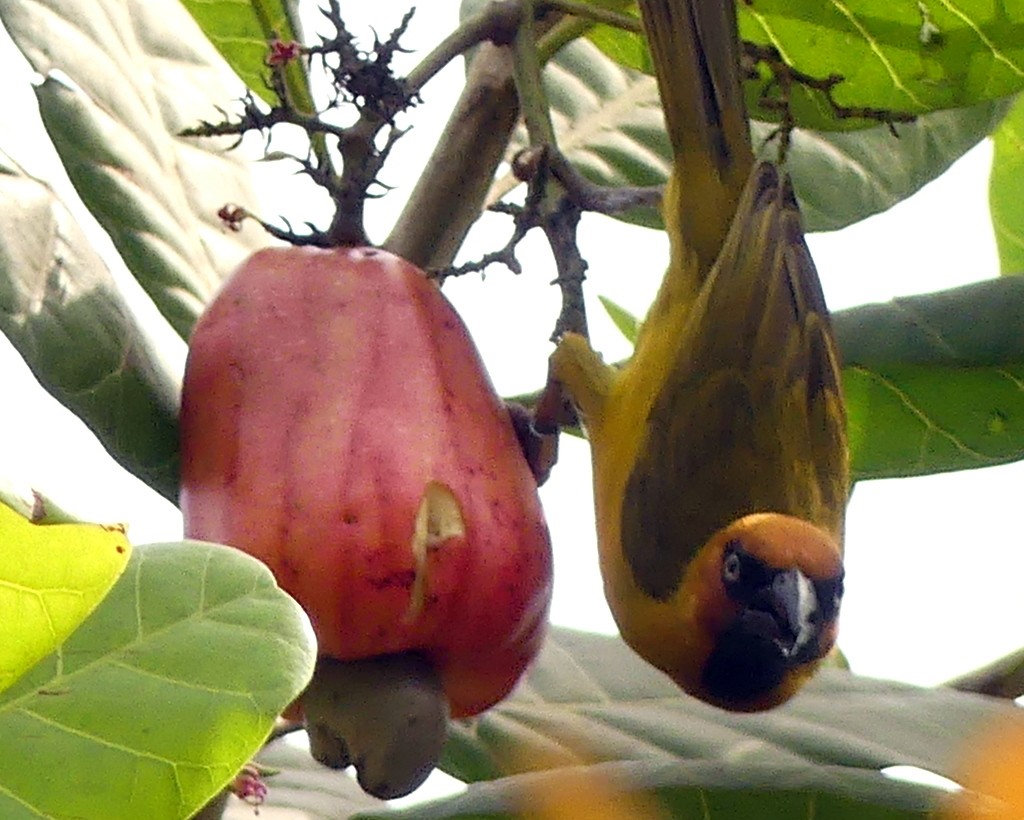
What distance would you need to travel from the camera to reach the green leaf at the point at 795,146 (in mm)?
1569

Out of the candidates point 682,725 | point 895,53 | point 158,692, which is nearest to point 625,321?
point 895,53

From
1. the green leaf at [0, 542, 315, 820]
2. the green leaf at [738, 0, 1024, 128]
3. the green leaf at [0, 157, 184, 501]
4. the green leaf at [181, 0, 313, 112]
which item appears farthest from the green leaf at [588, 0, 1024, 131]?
the green leaf at [0, 542, 315, 820]

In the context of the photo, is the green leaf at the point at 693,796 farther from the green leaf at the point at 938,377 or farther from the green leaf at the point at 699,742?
the green leaf at the point at 938,377

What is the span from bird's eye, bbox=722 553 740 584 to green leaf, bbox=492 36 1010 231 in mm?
362

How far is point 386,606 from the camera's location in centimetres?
105

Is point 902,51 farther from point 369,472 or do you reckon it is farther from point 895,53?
point 369,472

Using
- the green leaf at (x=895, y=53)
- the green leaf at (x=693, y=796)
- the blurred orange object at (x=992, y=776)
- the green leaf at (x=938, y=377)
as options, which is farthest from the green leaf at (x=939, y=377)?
the green leaf at (x=693, y=796)

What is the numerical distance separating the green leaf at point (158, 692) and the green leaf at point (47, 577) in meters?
0.09

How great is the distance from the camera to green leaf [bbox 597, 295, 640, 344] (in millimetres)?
2066

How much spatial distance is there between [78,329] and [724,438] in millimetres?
983

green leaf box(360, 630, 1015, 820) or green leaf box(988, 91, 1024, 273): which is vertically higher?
green leaf box(988, 91, 1024, 273)

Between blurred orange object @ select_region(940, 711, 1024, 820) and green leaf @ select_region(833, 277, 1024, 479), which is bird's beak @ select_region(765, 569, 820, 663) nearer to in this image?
green leaf @ select_region(833, 277, 1024, 479)

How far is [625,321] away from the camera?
2088mm

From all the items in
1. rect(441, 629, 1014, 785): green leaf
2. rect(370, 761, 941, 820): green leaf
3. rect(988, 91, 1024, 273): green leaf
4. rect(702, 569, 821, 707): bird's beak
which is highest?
rect(988, 91, 1024, 273): green leaf
